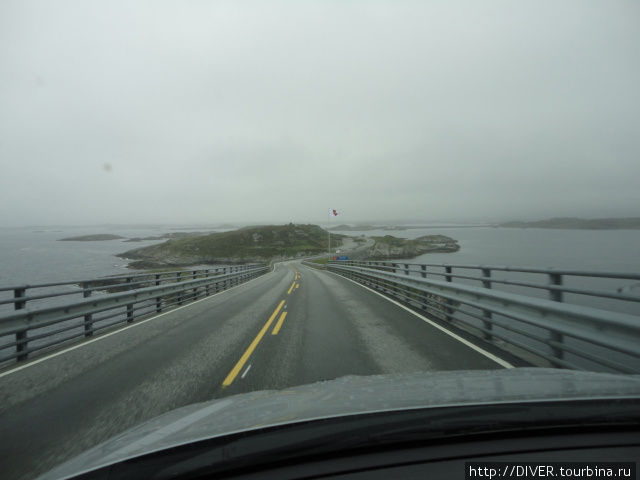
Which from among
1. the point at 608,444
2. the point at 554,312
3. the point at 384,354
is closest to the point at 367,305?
the point at 384,354

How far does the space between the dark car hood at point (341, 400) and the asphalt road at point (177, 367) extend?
130cm

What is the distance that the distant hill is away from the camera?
306 feet

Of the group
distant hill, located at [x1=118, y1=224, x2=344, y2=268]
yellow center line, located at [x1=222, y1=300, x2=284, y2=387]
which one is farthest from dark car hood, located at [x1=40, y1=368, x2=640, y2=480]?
distant hill, located at [x1=118, y1=224, x2=344, y2=268]

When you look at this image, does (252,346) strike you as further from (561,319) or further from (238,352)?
(561,319)

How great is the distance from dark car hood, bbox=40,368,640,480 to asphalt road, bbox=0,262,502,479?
4.25 feet

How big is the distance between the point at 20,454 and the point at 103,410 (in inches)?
29.2

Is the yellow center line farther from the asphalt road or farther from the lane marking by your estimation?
the lane marking

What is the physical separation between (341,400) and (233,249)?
370 feet

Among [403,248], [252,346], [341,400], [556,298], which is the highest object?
[556,298]

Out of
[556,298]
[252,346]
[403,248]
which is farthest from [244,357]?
[403,248]

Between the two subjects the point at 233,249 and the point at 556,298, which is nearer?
the point at 556,298

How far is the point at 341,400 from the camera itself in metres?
2.15

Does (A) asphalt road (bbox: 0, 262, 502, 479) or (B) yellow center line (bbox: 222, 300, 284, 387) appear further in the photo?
(B) yellow center line (bbox: 222, 300, 284, 387)

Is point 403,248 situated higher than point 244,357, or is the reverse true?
point 244,357
